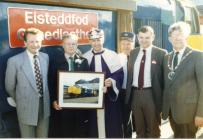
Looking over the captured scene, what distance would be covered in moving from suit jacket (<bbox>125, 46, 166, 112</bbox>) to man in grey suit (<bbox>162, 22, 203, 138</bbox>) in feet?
0.22

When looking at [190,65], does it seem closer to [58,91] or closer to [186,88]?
[186,88]

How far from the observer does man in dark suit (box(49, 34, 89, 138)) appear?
12.6ft

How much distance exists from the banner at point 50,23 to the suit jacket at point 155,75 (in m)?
0.57

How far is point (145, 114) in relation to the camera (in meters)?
4.02

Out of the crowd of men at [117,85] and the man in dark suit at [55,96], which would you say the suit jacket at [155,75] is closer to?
the crowd of men at [117,85]

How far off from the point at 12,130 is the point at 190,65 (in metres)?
1.78

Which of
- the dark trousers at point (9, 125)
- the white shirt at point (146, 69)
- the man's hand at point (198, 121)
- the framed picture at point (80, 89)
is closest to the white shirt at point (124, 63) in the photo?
the white shirt at point (146, 69)

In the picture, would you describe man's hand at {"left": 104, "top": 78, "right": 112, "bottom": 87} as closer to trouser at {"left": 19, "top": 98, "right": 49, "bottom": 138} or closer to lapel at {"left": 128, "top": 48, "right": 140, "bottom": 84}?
lapel at {"left": 128, "top": 48, "right": 140, "bottom": 84}

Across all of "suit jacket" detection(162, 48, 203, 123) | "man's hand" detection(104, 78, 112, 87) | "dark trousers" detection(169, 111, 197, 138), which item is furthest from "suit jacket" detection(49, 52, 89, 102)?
"dark trousers" detection(169, 111, 197, 138)

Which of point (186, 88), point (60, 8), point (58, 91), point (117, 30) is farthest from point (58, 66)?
point (186, 88)

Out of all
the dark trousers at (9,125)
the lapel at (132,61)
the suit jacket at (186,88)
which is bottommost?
the dark trousers at (9,125)

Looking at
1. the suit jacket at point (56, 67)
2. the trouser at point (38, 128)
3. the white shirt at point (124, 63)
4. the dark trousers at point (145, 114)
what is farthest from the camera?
the white shirt at point (124, 63)

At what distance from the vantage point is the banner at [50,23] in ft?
12.0

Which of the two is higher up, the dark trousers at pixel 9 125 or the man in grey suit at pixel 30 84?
the man in grey suit at pixel 30 84
